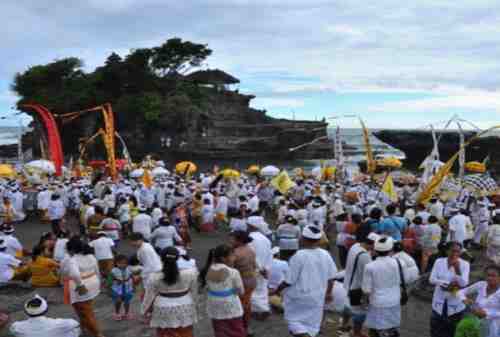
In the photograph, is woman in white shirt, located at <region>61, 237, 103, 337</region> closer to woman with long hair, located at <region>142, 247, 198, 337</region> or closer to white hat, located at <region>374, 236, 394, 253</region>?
woman with long hair, located at <region>142, 247, 198, 337</region>

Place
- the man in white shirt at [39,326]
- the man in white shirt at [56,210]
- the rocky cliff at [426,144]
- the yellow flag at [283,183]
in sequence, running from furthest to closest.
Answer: the rocky cliff at [426,144]
the yellow flag at [283,183]
the man in white shirt at [56,210]
the man in white shirt at [39,326]

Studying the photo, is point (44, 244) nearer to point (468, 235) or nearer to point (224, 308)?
point (224, 308)

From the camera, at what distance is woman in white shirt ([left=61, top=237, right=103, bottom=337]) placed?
6.00 metres

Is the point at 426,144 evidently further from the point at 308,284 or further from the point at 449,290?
the point at 308,284

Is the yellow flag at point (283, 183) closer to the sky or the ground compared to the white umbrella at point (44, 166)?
closer to the ground

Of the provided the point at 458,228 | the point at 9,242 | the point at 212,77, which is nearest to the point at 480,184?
the point at 458,228

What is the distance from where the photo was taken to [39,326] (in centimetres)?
457

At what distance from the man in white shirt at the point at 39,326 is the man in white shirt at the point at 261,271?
8.19 ft

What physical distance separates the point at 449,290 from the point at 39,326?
3954 mm

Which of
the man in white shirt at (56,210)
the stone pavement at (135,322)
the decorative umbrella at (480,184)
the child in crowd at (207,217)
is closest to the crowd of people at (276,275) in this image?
the stone pavement at (135,322)

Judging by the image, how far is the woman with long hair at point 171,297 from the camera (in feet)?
15.7

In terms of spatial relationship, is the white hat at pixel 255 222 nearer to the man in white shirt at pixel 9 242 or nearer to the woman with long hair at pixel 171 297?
the woman with long hair at pixel 171 297

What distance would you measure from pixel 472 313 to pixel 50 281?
668cm

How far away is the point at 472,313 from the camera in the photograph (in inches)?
190
